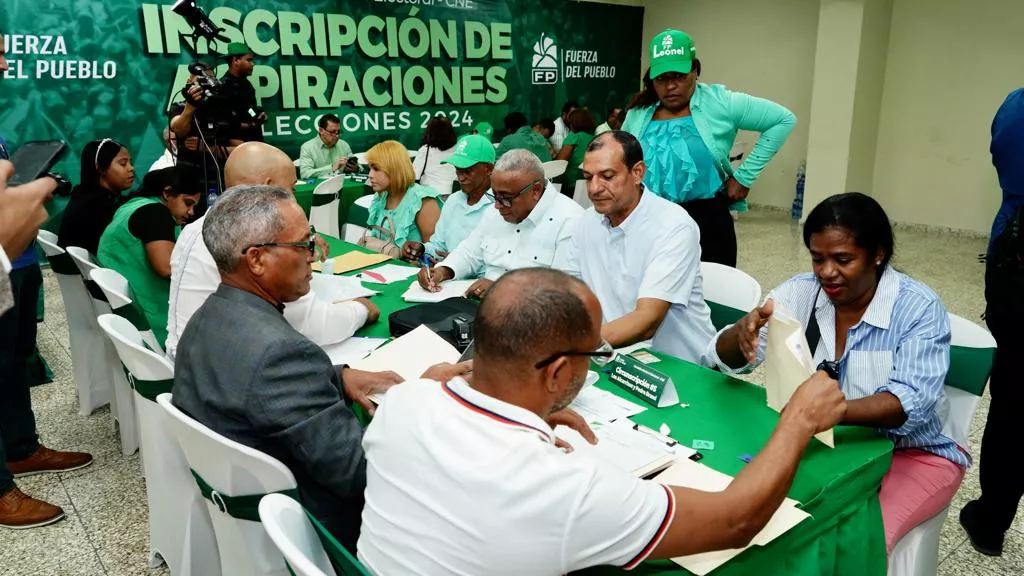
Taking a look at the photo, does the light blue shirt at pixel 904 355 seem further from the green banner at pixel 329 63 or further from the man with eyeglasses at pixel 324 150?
the green banner at pixel 329 63

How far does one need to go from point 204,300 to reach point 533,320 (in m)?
1.55

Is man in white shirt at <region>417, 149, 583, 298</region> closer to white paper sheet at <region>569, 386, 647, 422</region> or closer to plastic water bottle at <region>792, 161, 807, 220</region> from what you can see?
white paper sheet at <region>569, 386, 647, 422</region>

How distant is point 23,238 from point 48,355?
11.4 feet

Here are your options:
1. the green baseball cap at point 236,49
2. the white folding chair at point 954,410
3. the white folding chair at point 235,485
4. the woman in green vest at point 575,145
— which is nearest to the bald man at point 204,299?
the white folding chair at point 235,485

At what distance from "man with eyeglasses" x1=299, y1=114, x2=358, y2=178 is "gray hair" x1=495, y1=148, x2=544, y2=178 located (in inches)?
167

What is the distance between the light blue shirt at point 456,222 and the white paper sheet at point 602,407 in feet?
6.18

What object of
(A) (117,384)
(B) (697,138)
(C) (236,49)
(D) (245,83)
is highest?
(C) (236,49)

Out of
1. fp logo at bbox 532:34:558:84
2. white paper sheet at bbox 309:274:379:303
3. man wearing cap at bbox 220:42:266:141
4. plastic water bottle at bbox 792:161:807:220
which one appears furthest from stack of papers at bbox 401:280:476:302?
fp logo at bbox 532:34:558:84

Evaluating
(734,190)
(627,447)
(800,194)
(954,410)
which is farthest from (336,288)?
(800,194)

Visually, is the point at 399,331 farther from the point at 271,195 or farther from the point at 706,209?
the point at 706,209

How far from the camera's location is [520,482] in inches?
40.9

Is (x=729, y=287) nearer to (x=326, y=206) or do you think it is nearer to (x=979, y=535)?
(x=979, y=535)

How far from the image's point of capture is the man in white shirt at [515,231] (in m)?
3.12

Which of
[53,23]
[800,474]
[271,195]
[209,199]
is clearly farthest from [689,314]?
[53,23]
